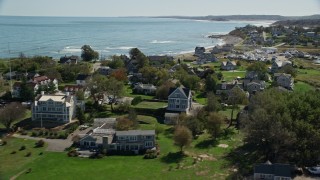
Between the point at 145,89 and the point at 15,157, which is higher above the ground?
the point at 145,89

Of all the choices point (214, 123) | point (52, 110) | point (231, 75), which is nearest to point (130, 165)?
point (214, 123)

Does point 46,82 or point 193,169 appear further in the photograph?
point 46,82

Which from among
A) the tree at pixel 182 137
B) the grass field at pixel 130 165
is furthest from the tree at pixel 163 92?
the tree at pixel 182 137

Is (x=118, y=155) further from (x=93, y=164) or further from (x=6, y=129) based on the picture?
(x=6, y=129)

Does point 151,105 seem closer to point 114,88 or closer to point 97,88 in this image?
point 114,88

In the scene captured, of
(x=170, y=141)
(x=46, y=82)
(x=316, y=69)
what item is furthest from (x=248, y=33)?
(x=170, y=141)

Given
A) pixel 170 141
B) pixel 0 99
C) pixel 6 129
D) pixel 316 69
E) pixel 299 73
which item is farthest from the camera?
pixel 316 69

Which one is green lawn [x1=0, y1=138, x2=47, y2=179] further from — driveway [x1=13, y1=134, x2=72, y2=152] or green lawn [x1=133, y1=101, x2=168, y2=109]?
green lawn [x1=133, y1=101, x2=168, y2=109]
